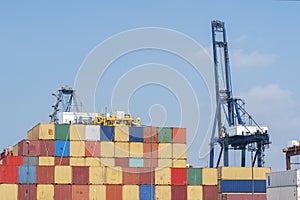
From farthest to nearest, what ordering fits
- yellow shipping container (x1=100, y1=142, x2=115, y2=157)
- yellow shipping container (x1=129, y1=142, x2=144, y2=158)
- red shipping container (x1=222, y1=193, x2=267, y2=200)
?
yellow shipping container (x1=129, y1=142, x2=144, y2=158) < red shipping container (x1=222, y1=193, x2=267, y2=200) < yellow shipping container (x1=100, y1=142, x2=115, y2=157)

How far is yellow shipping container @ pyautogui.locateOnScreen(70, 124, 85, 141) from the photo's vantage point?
268ft

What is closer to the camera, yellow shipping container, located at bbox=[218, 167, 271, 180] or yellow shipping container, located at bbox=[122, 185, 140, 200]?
yellow shipping container, located at bbox=[122, 185, 140, 200]

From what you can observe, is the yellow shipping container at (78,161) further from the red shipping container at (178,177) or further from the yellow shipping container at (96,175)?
the red shipping container at (178,177)

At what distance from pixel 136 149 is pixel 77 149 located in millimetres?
6777

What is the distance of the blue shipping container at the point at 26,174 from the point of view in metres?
74.2

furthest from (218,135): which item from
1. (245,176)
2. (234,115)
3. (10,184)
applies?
(10,184)

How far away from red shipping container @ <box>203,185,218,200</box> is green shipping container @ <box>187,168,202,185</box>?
1.00 m

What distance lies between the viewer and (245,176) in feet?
272

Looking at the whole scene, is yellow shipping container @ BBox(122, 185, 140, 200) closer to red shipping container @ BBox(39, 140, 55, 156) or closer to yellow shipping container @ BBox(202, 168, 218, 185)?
yellow shipping container @ BBox(202, 168, 218, 185)

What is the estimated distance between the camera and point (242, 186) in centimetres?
8269

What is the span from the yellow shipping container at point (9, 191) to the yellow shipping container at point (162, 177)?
15.6 metres

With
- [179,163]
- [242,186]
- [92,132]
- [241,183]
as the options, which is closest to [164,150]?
[179,163]

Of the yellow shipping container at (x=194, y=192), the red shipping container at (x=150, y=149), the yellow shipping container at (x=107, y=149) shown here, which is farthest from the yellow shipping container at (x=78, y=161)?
the yellow shipping container at (x=194, y=192)

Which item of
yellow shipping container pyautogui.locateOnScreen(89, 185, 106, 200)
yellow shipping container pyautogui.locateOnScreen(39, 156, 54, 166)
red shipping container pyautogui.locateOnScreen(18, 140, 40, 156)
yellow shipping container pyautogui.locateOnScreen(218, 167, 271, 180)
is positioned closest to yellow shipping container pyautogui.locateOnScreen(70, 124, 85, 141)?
yellow shipping container pyautogui.locateOnScreen(39, 156, 54, 166)
